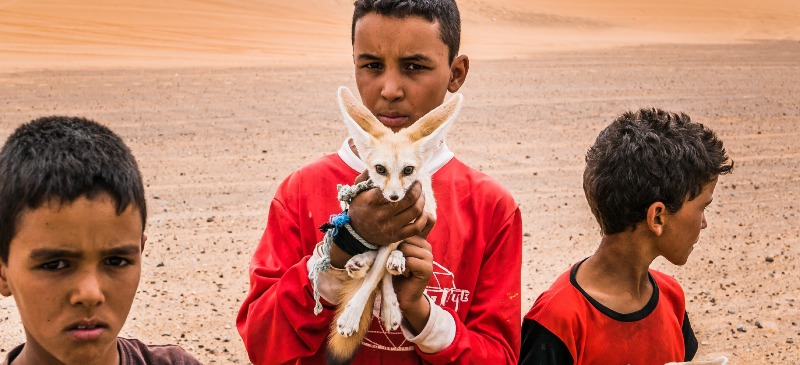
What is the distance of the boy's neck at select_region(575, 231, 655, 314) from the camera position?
387 cm

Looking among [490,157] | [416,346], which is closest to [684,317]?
[416,346]

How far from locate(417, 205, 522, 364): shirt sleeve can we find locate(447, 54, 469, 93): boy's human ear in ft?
1.79

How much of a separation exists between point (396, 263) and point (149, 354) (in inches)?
32.0

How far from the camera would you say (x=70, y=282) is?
2.64 metres

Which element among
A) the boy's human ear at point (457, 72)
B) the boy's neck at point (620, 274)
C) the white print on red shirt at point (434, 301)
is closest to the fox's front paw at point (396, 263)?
the white print on red shirt at point (434, 301)

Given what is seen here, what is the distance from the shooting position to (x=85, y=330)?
2.67m

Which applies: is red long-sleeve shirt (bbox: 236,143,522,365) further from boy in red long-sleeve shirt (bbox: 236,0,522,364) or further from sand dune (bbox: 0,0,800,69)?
sand dune (bbox: 0,0,800,69)

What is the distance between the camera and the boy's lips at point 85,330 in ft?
8.75

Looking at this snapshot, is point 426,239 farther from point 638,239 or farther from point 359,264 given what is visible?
point 638,239

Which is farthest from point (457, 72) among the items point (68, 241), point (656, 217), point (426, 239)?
point (68, 241)

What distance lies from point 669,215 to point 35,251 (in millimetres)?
2408

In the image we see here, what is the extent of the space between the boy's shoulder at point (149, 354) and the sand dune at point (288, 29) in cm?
1678

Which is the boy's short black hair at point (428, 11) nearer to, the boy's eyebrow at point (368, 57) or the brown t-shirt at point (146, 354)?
the boy's eyebrow at point (368, 57)

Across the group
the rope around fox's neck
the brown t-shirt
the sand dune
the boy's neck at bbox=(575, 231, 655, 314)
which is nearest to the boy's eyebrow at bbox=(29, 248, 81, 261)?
the brown t-shirt
